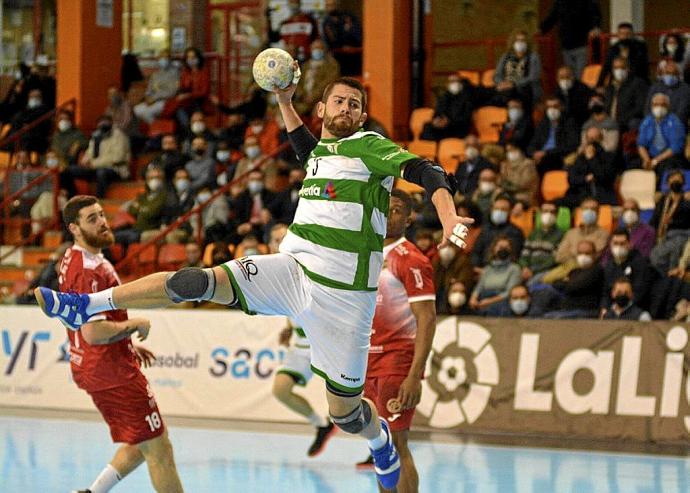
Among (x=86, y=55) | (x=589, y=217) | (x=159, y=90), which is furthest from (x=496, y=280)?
(x=86, y=55)

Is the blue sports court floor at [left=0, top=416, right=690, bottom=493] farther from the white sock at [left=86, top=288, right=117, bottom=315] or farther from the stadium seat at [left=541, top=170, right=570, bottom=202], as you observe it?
the stadium seat at [left=541, top=170, right=570, bottom=202]

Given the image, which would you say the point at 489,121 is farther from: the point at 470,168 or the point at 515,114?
the point at 470,168

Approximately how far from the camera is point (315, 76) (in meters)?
19.7

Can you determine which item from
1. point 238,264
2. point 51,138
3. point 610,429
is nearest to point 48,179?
point 51,138

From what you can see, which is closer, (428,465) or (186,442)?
(428,465)

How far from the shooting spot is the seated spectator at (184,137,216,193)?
19.5 meters

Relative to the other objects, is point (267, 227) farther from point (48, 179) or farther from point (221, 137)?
point (48, 179)

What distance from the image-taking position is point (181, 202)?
1936 centimetres

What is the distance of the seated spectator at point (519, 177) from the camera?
54.9 feet

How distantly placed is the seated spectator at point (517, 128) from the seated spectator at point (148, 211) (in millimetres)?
5059

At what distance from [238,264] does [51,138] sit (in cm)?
1644

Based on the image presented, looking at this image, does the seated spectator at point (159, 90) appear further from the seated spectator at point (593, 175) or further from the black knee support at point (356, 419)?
the black knee support at point (356, 419)

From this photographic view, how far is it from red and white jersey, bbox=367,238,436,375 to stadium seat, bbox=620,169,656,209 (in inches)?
319

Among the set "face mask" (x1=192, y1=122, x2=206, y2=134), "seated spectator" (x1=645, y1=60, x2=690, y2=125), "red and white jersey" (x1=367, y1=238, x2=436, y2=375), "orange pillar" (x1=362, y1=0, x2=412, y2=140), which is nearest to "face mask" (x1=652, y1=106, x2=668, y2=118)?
"seated spectator" (x1=645, y1=60, x2=690, y2=125)
